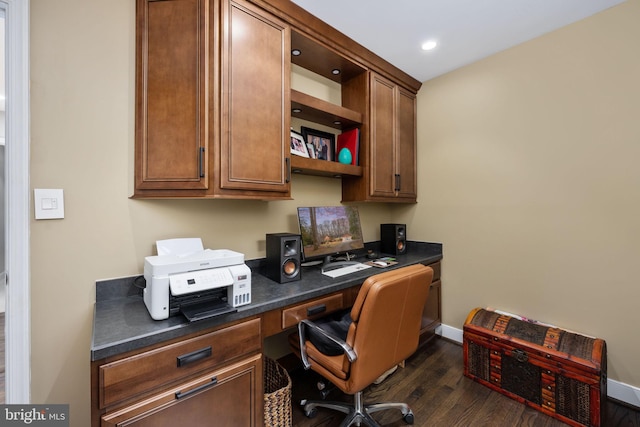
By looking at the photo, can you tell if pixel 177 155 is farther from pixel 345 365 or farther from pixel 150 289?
pixel 345 365

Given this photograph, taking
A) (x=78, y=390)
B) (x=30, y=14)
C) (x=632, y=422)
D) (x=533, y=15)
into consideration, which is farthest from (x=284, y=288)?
(x=533, y=15)

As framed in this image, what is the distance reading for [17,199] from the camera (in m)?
1.18

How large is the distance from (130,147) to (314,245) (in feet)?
4.29

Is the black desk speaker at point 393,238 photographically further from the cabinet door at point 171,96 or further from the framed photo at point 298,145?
the cabinet door at point 171,96

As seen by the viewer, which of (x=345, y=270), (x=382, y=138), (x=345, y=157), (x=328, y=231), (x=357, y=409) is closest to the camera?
(x=357, y=409)

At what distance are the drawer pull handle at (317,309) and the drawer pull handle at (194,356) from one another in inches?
22.6

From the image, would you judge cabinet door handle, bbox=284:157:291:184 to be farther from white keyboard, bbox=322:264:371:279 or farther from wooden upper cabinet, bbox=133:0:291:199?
white keyboard, bbox=322:264:371:279

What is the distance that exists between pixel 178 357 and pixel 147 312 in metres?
0.29

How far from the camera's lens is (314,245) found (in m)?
2.01

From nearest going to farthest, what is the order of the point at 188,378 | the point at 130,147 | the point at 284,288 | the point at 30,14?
the point at 188,378
the point at 30,14
the point at 130,147
the point at 284,288

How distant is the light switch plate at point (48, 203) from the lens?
123cm

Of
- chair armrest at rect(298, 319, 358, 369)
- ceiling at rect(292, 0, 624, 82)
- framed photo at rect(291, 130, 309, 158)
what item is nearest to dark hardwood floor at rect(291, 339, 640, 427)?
chair armrest at rect(298, 319, 358, 369)

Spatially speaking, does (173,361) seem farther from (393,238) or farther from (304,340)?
(393,238)

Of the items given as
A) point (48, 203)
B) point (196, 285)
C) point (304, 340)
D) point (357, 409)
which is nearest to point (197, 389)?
point (196, 285)
